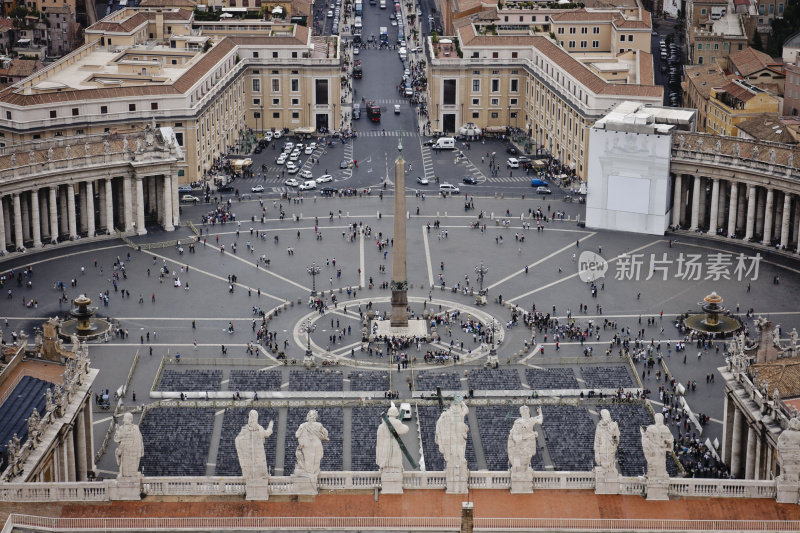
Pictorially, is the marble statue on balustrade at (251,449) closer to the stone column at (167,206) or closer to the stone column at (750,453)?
the stone column at (750,453)

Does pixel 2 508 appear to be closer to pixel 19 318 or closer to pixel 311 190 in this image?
pixel 19 318

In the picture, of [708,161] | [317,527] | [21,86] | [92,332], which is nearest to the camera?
[317,527]

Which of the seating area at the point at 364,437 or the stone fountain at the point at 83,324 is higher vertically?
the stone fountain at the point at 83,324

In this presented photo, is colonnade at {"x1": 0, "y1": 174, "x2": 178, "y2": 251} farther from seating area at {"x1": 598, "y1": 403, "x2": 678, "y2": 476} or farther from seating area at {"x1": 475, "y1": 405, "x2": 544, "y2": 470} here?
seating area at {"x1": 598, "y1": 403, "x2": 678, "y2": 476}

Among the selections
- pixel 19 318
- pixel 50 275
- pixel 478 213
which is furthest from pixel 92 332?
pixel 478 213

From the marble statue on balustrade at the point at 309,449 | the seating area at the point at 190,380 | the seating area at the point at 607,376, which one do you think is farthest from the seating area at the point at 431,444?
the marble statue on balustrade at the point at 309,449

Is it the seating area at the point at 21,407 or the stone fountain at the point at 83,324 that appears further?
the stone fountain at the point at 83,324
